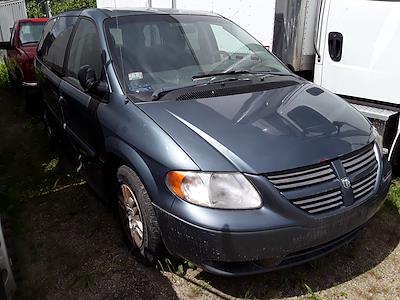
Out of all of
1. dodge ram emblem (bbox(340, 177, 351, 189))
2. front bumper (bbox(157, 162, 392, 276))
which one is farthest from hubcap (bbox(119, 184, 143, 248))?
dodge ram emblem (bbox(340, 177, 351, 189))

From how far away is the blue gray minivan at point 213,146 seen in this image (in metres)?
2.28

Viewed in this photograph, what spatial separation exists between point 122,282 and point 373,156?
6.28ft

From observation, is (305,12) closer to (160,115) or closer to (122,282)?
(160,115)

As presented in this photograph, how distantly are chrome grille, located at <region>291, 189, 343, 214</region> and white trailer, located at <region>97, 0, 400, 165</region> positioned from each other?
1.60 meters

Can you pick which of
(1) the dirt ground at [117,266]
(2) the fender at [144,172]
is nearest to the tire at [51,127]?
(1) the dirt ground at [117,266]

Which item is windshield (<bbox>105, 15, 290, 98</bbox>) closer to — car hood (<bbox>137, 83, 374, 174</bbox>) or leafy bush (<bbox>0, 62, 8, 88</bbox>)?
car hood (<bbox>137, 83, 374, 174</bbox>)

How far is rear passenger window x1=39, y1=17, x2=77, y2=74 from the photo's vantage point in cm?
416

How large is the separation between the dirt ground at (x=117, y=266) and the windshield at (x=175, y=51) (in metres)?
1.28

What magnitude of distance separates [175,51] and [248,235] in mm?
1704

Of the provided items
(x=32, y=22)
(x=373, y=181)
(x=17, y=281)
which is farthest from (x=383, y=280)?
(x=32, y=22)

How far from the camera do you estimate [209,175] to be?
2.29 metres

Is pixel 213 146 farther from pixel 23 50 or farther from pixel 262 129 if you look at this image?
pixel 23 50

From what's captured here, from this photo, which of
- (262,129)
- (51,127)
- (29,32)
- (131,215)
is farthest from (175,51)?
(29,32)

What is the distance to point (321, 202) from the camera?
2.38m
